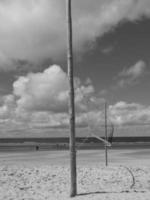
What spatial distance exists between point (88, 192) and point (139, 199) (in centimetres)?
164

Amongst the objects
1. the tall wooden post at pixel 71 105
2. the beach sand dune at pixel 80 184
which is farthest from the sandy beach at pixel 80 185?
the tall wooden post at pixel 71 105

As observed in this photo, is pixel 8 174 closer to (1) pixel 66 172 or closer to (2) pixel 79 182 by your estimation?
(1) pixel 66 172

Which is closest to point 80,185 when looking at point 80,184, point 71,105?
point 80,184

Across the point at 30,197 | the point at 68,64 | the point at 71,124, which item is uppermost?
the point at 68,64

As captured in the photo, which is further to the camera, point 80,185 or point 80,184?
point 80,184

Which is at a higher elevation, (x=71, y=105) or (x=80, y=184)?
(x=71, y=105)

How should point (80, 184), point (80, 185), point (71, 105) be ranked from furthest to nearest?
point (80, 184), point (80, 185), point (71, 105)

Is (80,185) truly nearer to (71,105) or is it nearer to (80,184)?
(80,184)

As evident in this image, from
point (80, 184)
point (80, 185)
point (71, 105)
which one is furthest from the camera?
point (80, 184)

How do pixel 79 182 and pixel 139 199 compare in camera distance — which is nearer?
pixel 139 199

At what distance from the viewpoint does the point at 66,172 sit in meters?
11.2

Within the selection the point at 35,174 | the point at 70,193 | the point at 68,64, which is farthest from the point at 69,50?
the point at 35,174

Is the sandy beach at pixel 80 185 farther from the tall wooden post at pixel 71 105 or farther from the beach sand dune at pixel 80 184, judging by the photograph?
the tall wooden post at pixel 71 105

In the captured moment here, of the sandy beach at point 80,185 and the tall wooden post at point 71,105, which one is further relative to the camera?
the sandy beach at point 80,185
